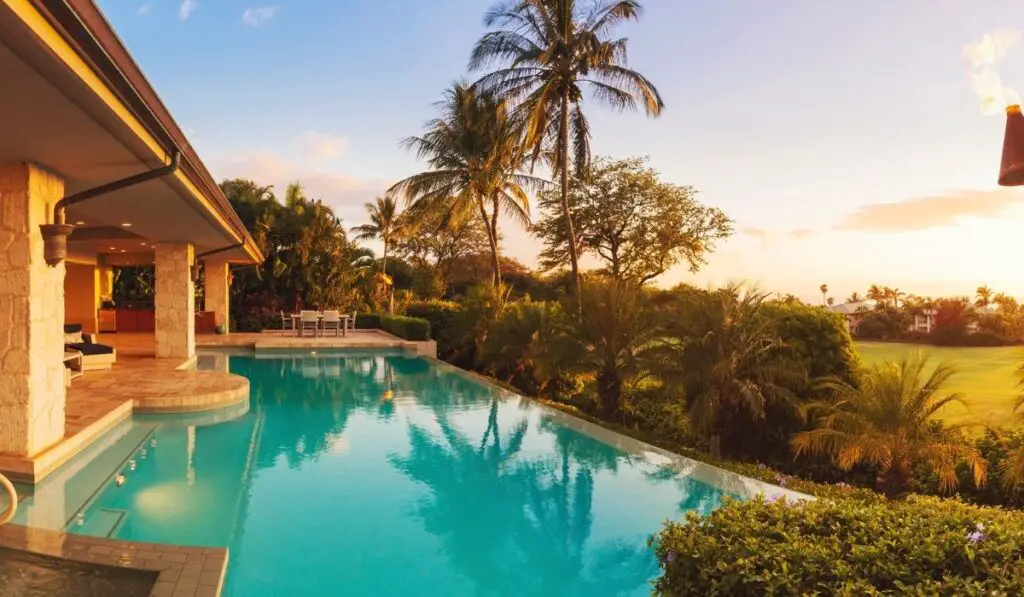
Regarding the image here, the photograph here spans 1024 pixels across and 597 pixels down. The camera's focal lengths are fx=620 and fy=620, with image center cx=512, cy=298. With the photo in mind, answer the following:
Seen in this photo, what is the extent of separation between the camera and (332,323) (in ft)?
79.0

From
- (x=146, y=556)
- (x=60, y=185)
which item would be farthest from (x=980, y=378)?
(x=60, y=185)

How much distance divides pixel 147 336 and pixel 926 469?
71.8ft

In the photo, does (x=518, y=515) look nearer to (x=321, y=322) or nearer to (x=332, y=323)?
(x=321, y=322)

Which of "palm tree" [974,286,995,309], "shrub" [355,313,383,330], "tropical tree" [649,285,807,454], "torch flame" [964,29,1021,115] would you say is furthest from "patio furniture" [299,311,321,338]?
"palm tree" [974,286,995,309]

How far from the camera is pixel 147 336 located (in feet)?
68.7

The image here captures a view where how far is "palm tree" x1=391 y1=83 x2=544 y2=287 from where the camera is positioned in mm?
22641

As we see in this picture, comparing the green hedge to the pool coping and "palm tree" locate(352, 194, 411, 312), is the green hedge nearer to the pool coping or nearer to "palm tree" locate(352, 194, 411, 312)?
the pool coping

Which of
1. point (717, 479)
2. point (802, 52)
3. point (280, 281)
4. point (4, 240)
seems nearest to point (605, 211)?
point (280, 281)

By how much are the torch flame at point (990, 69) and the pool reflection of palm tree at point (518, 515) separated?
355 centimetres

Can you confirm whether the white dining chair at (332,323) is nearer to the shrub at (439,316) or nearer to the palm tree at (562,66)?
the shrub at (439,316)

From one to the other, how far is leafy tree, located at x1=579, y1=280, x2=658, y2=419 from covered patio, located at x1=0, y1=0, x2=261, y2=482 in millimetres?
6834

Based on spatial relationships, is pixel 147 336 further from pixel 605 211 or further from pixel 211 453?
pixel 605 211

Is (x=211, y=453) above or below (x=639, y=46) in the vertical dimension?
below

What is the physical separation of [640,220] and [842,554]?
28.7 metres
